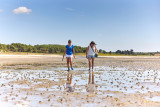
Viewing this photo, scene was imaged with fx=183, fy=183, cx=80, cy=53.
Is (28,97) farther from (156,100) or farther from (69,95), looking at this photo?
(156,100)

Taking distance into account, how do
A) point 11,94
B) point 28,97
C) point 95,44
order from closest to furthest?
1. point 28,97
2. point 11,94
3. point 95,44

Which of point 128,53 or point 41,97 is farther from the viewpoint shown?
point 128,53

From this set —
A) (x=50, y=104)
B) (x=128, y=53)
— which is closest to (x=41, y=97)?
(x=50, y=104)

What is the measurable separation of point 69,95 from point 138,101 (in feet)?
8.32

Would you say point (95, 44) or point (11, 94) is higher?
point (95, 44)

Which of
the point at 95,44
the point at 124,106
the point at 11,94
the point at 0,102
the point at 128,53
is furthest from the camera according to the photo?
the point at 128,53

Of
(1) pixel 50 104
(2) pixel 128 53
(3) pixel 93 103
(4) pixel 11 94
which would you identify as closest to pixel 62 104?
(1) pixel 50 104

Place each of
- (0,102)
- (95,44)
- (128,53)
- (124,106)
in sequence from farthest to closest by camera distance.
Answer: (128,53) < (95,44) < (0,102) < (124,106)

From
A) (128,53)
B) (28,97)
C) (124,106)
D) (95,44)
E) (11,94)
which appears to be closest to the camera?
(124,106)

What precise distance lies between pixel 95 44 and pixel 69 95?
10870 mm

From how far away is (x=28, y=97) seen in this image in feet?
22.3

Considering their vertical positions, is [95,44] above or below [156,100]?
above

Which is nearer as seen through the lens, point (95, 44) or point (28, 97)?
point (28, 97)

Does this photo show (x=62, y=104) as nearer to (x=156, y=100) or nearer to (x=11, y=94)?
(x=11, y=94)
